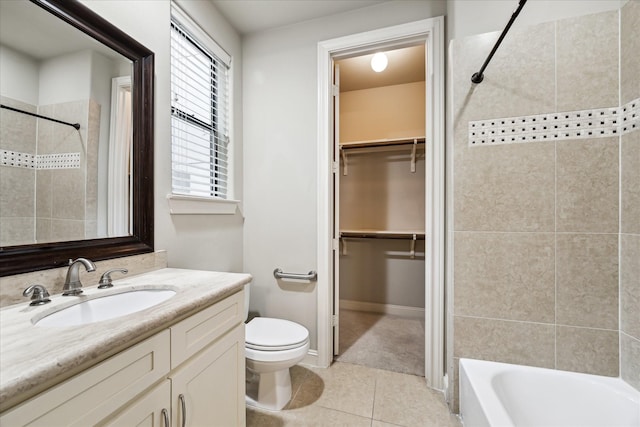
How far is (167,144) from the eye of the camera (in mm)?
1472

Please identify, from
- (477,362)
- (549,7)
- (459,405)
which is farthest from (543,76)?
(459,405)

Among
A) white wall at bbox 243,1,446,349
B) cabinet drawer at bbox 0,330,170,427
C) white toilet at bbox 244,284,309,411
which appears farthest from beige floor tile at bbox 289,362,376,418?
cabinet drawer at bbox 0,330,170,427

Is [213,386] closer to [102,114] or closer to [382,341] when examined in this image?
[102,114]

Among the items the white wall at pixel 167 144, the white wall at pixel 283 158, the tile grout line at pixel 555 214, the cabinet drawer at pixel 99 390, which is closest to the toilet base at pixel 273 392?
the white wall at pixel 283 158

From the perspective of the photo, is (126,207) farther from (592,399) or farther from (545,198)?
(592,399)

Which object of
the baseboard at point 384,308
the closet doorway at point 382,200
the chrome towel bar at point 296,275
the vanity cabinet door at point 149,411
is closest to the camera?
the vanity cabinet door at point 149,411

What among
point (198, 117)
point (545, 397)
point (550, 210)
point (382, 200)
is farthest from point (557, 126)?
point (198, 117)

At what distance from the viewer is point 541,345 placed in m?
1.30

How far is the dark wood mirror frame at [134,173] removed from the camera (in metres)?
0.91

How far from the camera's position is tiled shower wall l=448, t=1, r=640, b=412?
3.92ft

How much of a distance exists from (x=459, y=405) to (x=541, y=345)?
548 millimetres

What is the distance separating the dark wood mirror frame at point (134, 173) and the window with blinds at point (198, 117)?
22cm

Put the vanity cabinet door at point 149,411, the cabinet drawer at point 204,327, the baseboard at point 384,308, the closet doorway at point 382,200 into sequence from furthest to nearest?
1. the baseboard at point 384,308
2. the closet doorway at point 382,200
3. the cabinet drawer at point 204,327
4. the vanity cabinet door at point 149,411

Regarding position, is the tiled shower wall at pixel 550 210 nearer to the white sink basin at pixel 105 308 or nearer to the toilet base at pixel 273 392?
the toilet base at pixel 273 392
